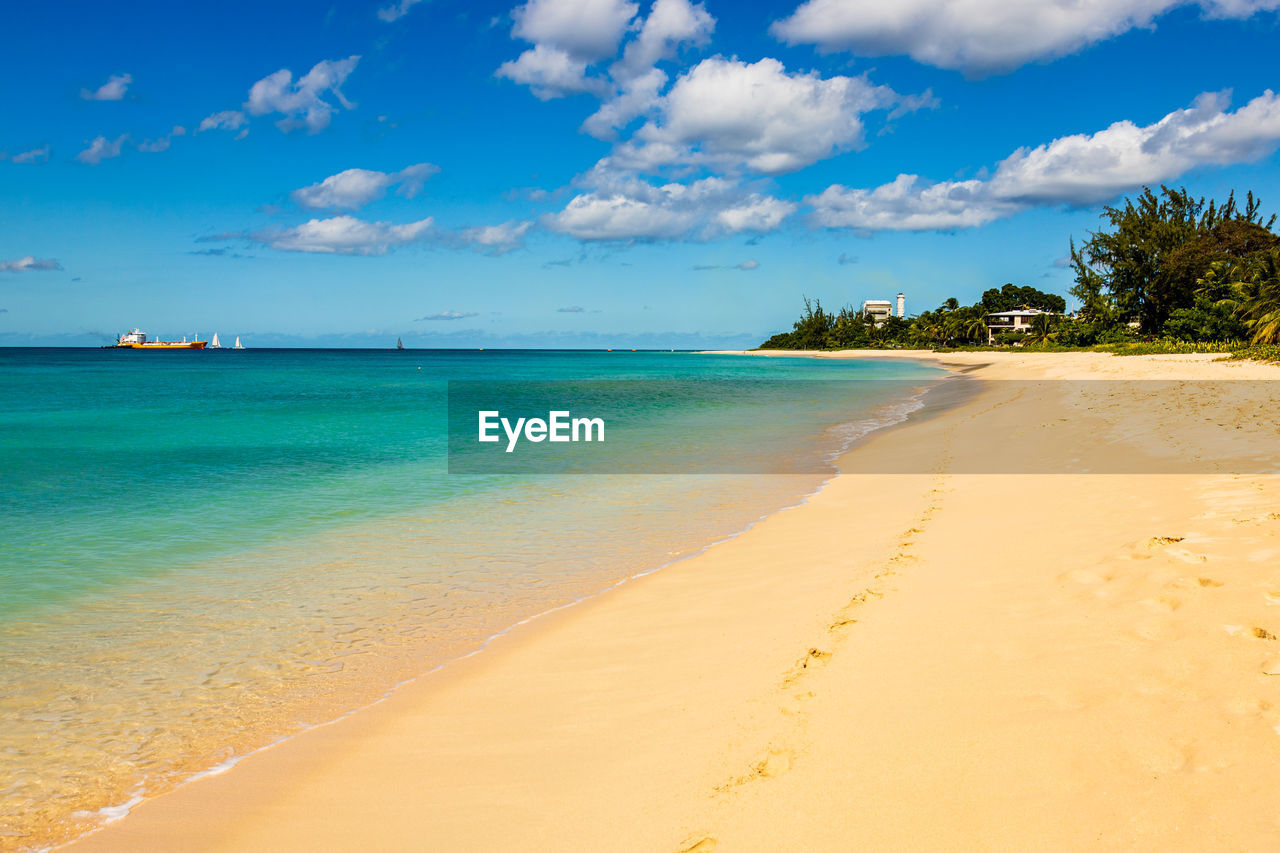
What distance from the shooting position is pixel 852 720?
13.7ft

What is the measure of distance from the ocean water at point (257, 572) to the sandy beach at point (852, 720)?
28.6 inches

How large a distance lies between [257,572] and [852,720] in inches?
310

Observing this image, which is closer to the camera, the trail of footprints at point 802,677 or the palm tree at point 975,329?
the trail of footprints at point 802,677

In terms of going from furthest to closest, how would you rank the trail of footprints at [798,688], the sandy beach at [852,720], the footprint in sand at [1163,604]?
the footprint in sand at [1163,604]
the trail of footprints at [798,688]
the sandy beach at [852,720]

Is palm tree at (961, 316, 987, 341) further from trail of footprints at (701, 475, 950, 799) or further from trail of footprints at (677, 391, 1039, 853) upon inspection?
trail of footprints at (701, 475, 950, 799)

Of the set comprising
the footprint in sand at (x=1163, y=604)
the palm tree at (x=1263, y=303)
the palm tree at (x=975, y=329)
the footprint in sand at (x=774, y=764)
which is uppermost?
the palm tree at (x=975, y=329)

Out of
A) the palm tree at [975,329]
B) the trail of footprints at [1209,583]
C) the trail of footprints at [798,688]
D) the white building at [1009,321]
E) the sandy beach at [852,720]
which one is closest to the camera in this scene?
the sandy beach at [852,720]

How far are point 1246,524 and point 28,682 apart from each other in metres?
10.5

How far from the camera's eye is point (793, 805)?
3.46 meters

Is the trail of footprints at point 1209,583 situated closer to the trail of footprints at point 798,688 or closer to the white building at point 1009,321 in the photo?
the trail of footprints at point 798,688

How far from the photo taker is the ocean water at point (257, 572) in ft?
16.8

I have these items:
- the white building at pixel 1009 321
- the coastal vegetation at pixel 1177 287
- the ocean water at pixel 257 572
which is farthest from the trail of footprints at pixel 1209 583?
the white building at pixel 1009 321

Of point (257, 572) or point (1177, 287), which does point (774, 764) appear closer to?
point (257, 572)

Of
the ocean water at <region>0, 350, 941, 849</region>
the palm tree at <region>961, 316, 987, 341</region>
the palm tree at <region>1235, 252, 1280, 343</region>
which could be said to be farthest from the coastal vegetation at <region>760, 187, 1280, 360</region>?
the ocean water at <region>0, 350, 941, 849</region>
